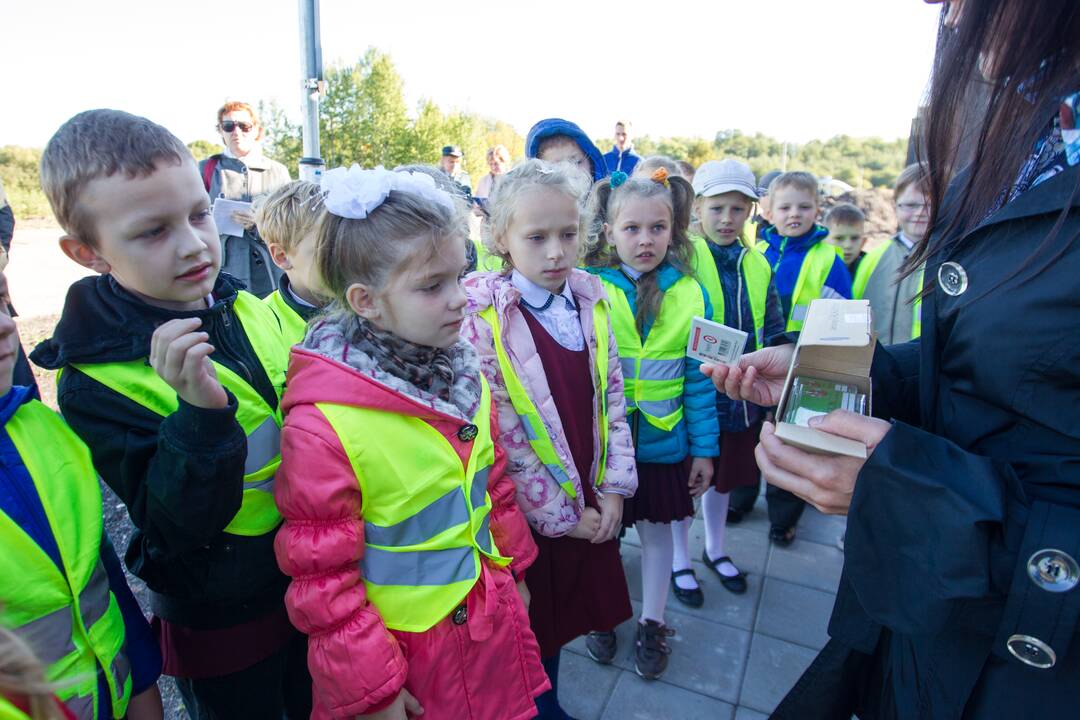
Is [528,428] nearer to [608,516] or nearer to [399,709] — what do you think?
[608,516]

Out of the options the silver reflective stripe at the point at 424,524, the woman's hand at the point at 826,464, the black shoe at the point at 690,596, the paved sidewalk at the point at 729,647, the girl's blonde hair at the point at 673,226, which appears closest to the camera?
the woman's hand at the point at 826,464

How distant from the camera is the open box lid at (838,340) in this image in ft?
3.67

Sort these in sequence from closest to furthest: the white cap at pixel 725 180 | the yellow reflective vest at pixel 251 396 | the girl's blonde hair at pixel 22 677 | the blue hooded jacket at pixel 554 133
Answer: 1. the girl's blonde hair at pixel 22 677
2. the yellow reflective vest at pixel 251 396
3. the blue hooded jacket at pixel 554 133
4. the white cap at pixel 725 180

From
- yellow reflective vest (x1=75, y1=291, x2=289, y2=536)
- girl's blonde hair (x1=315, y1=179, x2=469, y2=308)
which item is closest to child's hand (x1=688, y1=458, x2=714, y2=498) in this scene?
girl's blonde hair (x1=315, y1=179, x2=469, y2=308)

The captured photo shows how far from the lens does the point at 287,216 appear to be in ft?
7.34

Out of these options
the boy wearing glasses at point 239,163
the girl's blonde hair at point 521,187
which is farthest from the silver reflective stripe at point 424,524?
the boy wearing glasses at point 239,163

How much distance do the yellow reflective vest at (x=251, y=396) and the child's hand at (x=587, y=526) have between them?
3.09 feet

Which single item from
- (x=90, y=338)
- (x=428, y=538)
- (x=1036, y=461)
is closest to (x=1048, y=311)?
(x=1036, y=461)

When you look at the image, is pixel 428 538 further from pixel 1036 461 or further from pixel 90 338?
pixel 1036 461

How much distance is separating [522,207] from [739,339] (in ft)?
2.76

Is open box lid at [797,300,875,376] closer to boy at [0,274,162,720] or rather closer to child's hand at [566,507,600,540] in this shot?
child's hand at [566,507,600,540]

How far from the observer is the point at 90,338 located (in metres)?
1.23

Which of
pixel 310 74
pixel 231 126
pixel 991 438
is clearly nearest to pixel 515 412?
pixel 991 438

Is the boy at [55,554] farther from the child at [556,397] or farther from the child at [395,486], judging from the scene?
the child at [556,397]
